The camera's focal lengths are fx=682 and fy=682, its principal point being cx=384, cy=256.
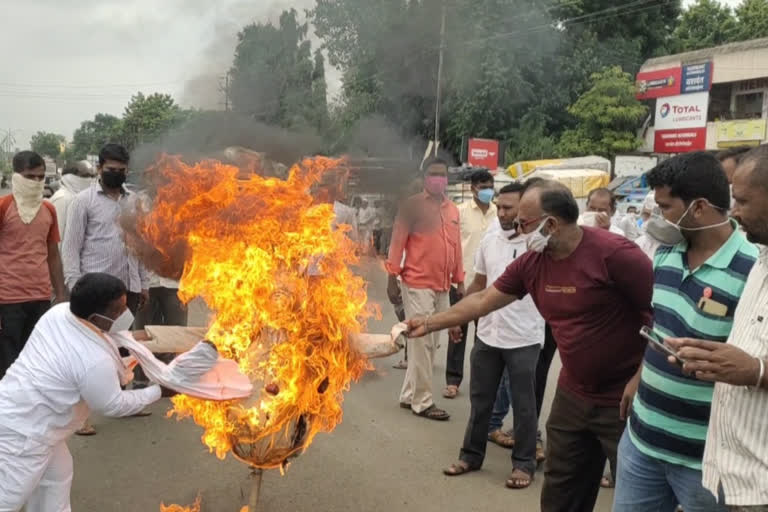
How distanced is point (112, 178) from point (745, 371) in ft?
16.8

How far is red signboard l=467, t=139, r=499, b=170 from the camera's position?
2653 cm

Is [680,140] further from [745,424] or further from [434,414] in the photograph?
[745,424]

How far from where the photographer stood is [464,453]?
5203 mm

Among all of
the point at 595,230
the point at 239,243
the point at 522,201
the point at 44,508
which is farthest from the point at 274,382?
the point at 595,230

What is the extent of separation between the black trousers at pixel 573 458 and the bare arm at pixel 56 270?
4.32 meters

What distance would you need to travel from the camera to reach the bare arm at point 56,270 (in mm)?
5797

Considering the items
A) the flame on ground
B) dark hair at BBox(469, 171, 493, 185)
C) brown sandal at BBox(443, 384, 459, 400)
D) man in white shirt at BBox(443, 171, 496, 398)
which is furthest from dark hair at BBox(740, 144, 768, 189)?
brown sandal at BBox(443, 384, 459, 400)

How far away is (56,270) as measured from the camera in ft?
19.2

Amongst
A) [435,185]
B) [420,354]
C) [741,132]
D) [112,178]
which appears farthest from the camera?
[741,132]

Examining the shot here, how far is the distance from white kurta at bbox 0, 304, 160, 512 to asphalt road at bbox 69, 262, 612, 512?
1.17 metres

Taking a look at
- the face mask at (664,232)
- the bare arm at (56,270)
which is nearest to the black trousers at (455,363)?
the bare arm at (56,270)

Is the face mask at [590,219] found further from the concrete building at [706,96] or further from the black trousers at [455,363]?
the concrete building at [706,96]

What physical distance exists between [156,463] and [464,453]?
91.7 inches

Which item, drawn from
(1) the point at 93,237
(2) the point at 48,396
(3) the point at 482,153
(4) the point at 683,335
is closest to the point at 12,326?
(1) the point at 93,237
